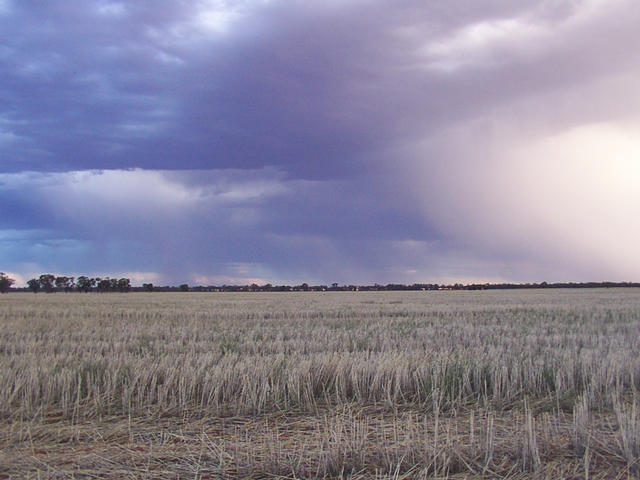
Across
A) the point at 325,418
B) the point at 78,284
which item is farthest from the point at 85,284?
the point at 325,418

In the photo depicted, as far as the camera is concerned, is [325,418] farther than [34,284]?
No

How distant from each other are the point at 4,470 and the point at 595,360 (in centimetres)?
823

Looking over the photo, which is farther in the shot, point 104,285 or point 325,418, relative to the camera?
point 104,285

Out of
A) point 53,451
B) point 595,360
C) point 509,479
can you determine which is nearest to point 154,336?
point 53,451

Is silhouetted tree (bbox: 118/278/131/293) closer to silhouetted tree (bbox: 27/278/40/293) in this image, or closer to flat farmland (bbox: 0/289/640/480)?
silhouetted tree (bbox: 27/278/40/293)

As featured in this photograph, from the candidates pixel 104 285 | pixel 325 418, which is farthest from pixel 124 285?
pixel 325 418

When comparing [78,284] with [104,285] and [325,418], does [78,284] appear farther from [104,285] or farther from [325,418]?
[325,418]

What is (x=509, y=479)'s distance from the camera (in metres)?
4.00

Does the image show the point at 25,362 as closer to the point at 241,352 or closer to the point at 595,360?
the point at 241,352

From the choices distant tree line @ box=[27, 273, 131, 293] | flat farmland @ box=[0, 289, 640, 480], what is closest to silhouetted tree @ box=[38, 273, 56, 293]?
distant tree line @ box=[27, 273, 131, 293]

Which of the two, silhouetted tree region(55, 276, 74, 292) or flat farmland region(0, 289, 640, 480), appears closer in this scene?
flat farmland region(0, 289, 640, 480)

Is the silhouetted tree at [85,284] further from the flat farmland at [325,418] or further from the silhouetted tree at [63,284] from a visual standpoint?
the flat farmland at [325,418]

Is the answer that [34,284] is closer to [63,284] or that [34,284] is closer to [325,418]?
[63,284]

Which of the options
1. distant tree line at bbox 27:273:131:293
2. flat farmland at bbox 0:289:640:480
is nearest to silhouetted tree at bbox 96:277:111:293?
distant tree line at bbox 27:273:131:293
